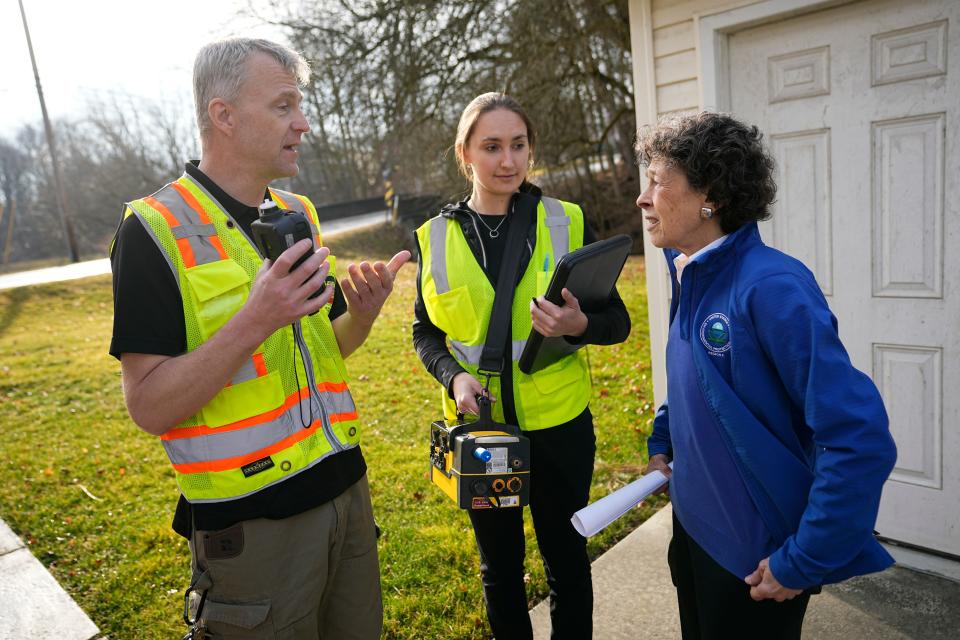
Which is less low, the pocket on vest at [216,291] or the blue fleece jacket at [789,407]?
the pocket on vest at [216,291]

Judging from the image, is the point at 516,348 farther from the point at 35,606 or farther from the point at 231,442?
the point at 35,606

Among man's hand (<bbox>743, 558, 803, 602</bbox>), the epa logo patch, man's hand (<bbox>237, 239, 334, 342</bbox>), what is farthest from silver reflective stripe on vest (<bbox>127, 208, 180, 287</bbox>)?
man's hand (<bbox>743, 558, 803, 602</bbox>)

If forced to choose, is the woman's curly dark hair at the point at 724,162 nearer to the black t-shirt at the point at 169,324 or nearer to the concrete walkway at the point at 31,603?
the black t-shirt at the point at 169,324

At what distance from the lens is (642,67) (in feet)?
12.8

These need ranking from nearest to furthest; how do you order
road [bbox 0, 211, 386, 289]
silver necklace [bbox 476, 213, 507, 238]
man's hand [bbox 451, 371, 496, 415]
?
1. man's hand [bbox 451, 371, 496, 415]
2. silver necklace [bbox 476, 213, 507, 238]
3. road [bbox 0, 211, 386, 289]

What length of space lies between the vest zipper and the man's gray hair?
1.94 feet

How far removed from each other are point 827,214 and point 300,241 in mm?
2797

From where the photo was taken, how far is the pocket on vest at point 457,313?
2.38 metres

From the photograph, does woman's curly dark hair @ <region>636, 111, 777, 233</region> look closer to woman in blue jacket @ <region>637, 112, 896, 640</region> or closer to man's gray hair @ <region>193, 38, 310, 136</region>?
woman in blue jacket @ <region>637, 112, 896, 640</region>

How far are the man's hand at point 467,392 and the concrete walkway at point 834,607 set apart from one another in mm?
1287

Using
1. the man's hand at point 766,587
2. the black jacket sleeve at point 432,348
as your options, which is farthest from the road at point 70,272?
the man's hand at point 766,587

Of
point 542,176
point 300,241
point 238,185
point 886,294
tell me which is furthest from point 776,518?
point 542,176

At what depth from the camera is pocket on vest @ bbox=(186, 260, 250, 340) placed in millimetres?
1664

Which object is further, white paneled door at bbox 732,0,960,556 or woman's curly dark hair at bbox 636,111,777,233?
white paneled door at bbox 732,0,960,556
